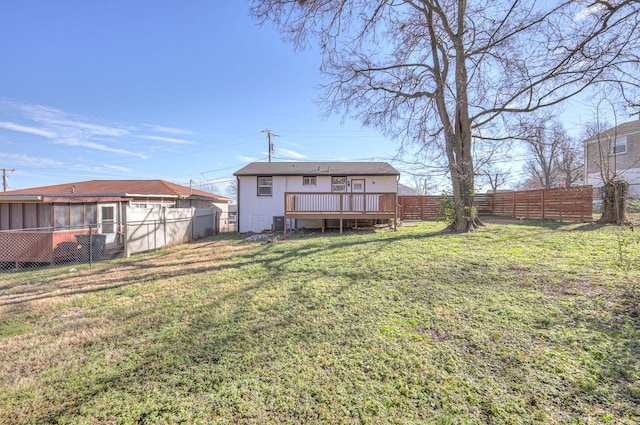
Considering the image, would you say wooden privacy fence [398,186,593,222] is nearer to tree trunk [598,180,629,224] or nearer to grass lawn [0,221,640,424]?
tree trunk [598,180,629,224]

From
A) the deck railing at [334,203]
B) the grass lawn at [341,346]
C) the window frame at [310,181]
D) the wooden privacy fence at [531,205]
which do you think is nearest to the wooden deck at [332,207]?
the deck railing at [334,203]

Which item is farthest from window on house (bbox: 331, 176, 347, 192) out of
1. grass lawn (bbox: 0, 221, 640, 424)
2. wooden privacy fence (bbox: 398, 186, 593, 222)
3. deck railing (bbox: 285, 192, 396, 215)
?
grass lawn (bbox: 0, 221, 640, 424)

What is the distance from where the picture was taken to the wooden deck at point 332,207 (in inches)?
417

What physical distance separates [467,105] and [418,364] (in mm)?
9223

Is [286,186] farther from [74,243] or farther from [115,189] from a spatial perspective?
[115,189]

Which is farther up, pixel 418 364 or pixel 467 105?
pixel 467 105

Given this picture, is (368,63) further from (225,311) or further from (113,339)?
(113,339)

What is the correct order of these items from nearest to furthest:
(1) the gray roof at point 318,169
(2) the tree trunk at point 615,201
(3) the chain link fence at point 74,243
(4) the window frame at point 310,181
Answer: (3) the chain link fence at point 74,243 → (2) the tree trunk at point 615,201 → (1) the gray roof at point 318,169 → (4) the window frame at point 310,181

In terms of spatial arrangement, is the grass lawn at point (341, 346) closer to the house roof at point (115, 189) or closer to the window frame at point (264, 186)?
the window frame at point (264, 186)

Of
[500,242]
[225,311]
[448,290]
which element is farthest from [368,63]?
[225,311]

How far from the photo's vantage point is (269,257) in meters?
6.81

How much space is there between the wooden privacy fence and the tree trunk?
3.22 ft

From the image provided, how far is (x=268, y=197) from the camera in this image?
43.9 ft

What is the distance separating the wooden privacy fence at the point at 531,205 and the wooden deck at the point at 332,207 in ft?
6.27
